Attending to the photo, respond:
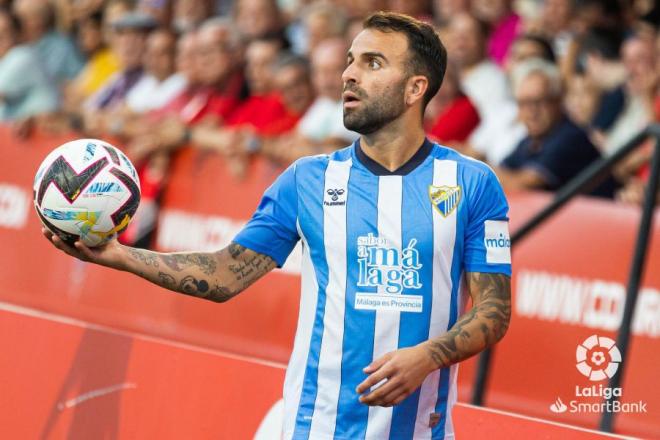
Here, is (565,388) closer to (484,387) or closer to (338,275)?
(484,387)

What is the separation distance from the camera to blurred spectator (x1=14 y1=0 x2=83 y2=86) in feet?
40.1

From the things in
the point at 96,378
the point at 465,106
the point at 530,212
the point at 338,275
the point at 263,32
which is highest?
the point at 263,32

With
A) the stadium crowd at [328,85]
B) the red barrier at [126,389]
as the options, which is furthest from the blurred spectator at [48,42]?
the red barrier at [126,389]

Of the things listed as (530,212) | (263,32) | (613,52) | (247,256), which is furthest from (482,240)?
(263,32)

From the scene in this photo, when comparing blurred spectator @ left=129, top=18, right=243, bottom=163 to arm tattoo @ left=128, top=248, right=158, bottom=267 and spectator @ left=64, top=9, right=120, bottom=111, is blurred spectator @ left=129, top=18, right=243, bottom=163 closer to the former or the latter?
spectator @ left=64, top=9, right=120, bottom=111

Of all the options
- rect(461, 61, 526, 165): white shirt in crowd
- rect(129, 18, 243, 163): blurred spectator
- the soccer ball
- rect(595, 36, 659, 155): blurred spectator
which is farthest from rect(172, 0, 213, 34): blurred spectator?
the soccer ball

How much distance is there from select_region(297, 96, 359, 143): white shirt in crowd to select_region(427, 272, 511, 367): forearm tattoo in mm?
4621

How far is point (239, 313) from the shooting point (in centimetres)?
875

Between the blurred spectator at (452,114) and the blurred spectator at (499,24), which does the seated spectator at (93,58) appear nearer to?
the blurred spectator at (499,24)

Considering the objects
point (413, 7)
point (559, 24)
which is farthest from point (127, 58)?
point (559, 24)

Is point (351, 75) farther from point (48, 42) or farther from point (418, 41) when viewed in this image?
point (48, 42)

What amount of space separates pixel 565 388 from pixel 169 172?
3.80m

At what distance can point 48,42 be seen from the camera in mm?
12312

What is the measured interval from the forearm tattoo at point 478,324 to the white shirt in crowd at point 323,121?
4621mm
